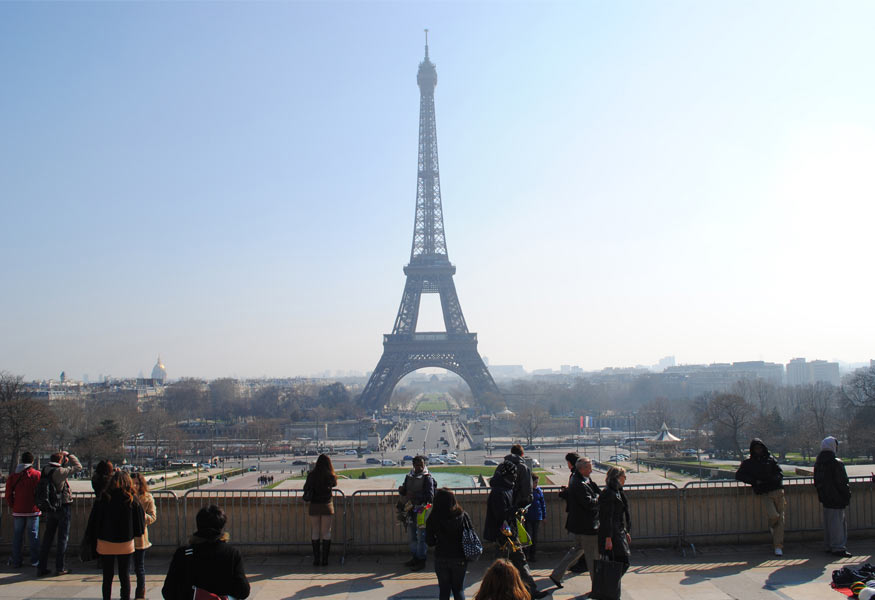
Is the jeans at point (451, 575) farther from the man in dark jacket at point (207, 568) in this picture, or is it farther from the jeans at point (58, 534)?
the jeans at point (58, 534)

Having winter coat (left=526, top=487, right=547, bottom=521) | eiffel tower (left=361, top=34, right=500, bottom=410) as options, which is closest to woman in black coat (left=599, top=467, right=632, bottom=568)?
winter coat (left=526, top=487, right=547, bottom=521)

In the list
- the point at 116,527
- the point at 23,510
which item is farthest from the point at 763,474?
the point at 23,510

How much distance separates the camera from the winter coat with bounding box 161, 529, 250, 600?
18.3 ft

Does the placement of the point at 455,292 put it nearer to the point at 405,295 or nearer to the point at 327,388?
the point at 405,295

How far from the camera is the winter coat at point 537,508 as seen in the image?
9.38 meters

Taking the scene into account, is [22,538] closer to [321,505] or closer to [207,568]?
[321,505]

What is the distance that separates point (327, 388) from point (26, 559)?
118388 mm

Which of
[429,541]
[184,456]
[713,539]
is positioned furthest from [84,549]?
[184,456]

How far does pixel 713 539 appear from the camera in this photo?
1027cm

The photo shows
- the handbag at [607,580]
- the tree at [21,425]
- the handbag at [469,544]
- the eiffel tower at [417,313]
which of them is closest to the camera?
the handbag at [469,544]

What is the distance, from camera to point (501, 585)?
186 inches

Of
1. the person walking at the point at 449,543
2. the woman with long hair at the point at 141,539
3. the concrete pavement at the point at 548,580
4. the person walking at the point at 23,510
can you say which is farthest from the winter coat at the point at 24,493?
the person walking at the point at 449,543

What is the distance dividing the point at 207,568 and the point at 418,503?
13.1 feet

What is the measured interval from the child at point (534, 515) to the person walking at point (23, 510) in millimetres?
6534
